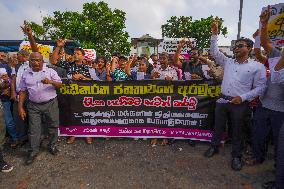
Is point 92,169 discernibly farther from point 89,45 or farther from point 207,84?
point 89,45

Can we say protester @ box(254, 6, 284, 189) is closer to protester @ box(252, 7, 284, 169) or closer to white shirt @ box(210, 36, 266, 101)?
protester @ box(252, 7, 284, 169)

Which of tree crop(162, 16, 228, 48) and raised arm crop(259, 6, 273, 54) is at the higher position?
tree crop(162, 16, 228, 48)

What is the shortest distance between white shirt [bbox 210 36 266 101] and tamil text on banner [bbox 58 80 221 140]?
2.92 feet

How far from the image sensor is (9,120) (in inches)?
234

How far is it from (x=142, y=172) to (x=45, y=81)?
2.39 m

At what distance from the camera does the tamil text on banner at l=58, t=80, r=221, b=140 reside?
5863 mm

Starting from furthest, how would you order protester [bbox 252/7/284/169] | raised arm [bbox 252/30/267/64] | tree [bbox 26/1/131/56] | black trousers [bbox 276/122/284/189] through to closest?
tree [bbox 26/1/131/56]
raised arm [bbox 252/30/267/64]
protester [bbox 252/7/284/169]
black trousers [bbox 276/122/284/189]

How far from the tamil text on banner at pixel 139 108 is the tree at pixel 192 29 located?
144 ft

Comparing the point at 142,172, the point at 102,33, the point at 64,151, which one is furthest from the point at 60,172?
the point at 102,33

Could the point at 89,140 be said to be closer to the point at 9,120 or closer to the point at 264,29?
the point at 9,120

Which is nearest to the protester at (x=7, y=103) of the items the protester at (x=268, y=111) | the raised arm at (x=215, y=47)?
the raised arm at (x=215, y=47)

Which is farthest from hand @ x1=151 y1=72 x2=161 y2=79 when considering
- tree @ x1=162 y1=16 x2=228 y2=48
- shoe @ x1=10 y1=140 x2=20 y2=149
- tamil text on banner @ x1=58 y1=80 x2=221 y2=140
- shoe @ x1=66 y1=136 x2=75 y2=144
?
tree @ x1=162 y1=16 x2=228 y2=48

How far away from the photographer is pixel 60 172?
4789 mm

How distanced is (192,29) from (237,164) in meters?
50.1
